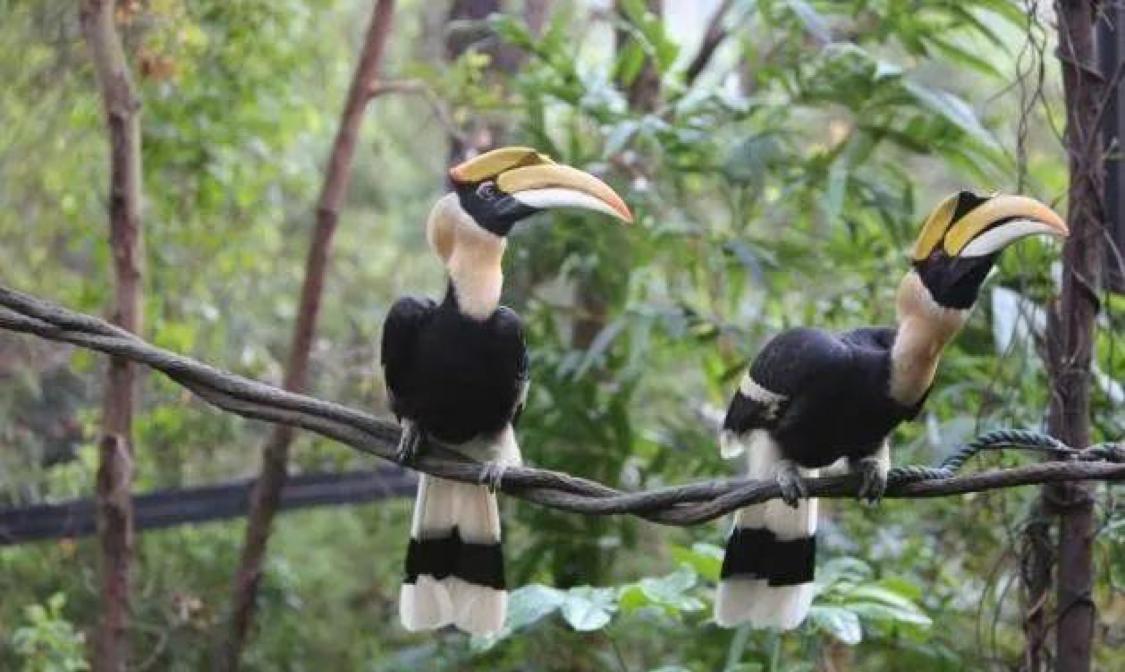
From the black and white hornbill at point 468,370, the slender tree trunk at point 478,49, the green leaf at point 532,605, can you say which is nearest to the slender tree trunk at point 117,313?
the slender tree trunk at point 478,49

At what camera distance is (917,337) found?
5.66 feet

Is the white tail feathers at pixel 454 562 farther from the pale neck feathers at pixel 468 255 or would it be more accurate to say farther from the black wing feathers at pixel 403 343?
the pale neck feathers at pixel 468 255

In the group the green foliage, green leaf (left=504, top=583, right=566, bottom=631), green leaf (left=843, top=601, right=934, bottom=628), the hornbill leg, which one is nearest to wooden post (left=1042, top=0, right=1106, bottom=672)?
green leaf (left=843, top=601, right=934, bottom=628)

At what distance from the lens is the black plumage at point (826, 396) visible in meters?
1.81

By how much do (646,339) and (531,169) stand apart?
110 centimetres

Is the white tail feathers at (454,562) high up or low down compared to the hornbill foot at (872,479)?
down

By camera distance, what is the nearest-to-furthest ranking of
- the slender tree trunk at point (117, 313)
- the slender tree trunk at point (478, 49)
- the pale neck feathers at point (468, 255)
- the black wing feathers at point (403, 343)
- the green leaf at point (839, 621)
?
the pale neck feathers at point (468, 255)
the black wing feathers at point (403, 343)
the green leaf at point (839, 621)
the slender tree trunk at point (117, 313)
the slender tree trunk at point (478, 49)

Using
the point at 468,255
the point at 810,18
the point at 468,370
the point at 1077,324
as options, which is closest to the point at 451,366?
the point at 468,370

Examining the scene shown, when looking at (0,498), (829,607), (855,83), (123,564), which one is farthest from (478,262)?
(0,498)

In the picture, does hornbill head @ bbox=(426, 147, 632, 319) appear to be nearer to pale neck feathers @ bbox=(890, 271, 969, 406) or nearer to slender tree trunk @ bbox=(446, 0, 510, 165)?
pale neck feathers @ bbox=(890, 271, 969, 406)

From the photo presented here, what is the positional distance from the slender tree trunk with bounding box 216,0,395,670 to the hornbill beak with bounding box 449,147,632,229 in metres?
1.41

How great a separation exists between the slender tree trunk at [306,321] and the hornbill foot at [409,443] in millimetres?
1215

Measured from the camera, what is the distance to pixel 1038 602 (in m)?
2.25

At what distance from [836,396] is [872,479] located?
0.11 meters
